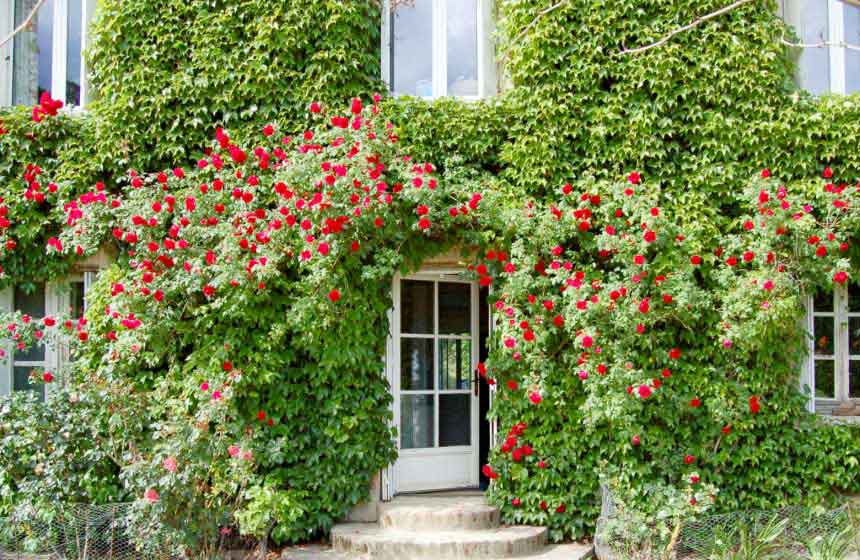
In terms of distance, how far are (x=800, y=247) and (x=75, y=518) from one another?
6.26 metres

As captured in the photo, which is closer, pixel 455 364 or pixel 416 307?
pixel 416 307

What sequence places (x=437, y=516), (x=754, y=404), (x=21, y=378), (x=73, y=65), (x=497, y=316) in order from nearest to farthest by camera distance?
(x=437, y=516) < (x=754, y=404) < (x=497, y=316) < (x=21, y=378) < (x=73, y=65)

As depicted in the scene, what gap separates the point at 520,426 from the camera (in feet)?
21.8

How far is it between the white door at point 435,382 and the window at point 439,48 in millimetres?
1915

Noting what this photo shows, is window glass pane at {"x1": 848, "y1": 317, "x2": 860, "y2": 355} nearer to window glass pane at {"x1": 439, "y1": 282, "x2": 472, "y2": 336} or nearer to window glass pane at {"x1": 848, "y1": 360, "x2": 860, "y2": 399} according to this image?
window glass pane at {"x1": 848, "y1": 360, "x2": 860, "y2": 399}

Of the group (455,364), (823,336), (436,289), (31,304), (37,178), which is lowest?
(455,364)

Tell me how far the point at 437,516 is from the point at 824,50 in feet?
19.4

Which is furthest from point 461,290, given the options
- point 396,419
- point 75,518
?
point 75,518

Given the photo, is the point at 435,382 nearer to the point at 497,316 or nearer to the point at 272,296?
the point at 497,316

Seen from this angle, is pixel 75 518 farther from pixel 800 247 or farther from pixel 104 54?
pixel 800 247

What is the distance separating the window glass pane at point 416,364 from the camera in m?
7.36

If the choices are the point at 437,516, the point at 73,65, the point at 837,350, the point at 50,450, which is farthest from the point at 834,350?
the point at 73,65

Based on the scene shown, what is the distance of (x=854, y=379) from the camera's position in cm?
734

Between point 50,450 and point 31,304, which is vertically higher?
point 31,304
